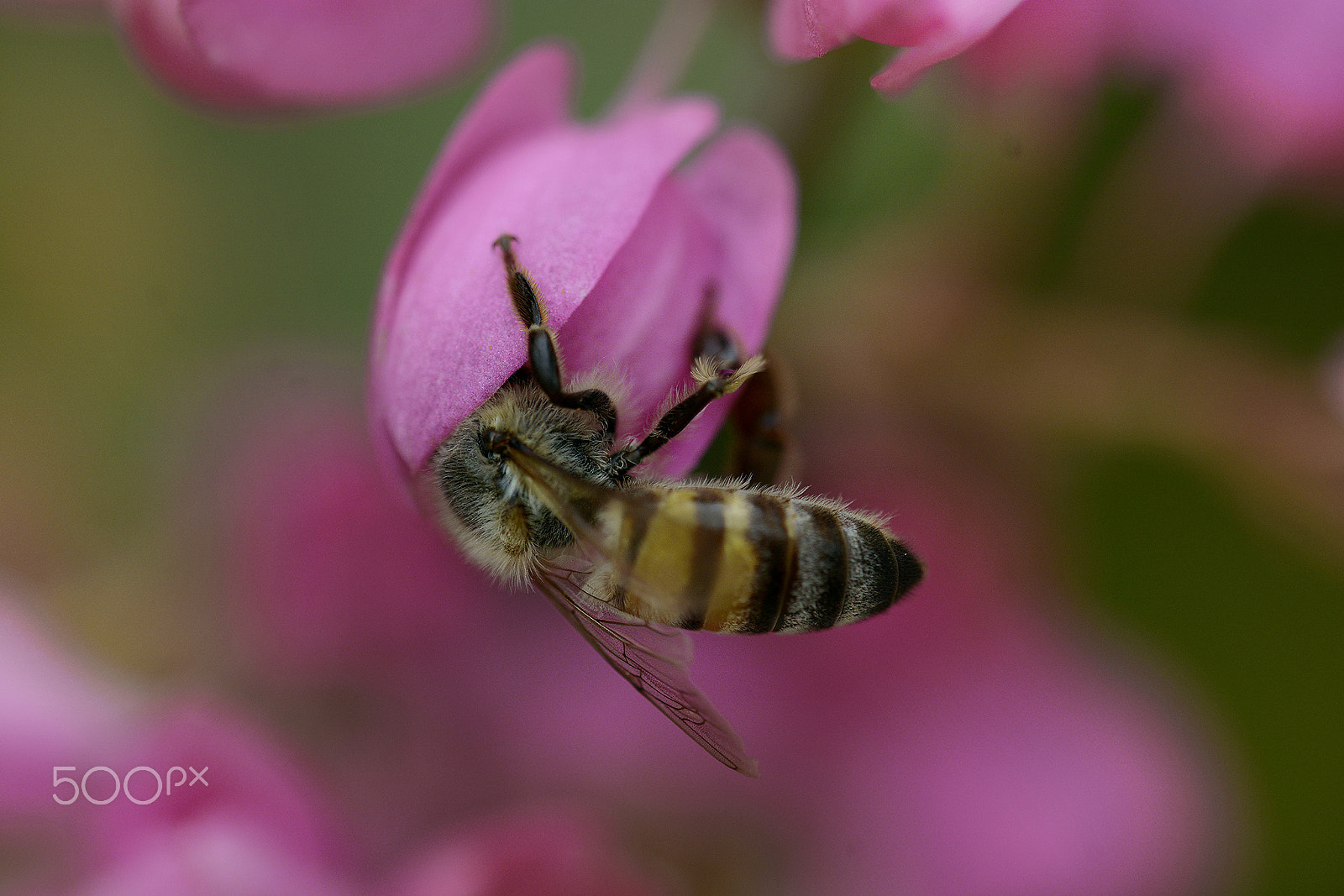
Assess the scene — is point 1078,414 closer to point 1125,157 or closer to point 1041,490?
point 1041,490

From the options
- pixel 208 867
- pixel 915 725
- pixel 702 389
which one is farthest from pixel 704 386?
pixel 915 725

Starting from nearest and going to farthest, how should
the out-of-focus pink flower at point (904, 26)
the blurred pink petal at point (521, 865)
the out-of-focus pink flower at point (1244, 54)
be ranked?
the out-of-focus pink flower at point (904, 26)
the blurred pink petal at point (521, 865)
the out-of-focus pink flower at point (1244, 54)

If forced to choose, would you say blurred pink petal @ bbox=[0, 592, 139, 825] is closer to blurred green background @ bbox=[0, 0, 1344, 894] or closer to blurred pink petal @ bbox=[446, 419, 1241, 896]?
blurred green background @ bbox=[0, 0, 1344, 894]

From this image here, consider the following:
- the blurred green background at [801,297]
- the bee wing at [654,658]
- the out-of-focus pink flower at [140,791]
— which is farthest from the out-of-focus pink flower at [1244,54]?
the out-of-focus pink flower at [140,791]

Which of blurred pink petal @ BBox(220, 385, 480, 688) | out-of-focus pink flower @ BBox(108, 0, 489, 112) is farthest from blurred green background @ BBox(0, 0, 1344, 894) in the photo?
out-of-focus pink flower @ BBox(108, 0, 489, 112)

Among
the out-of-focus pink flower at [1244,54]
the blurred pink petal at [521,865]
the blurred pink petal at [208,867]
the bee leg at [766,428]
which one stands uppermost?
the out-of-focus pink flower at [1244,54]

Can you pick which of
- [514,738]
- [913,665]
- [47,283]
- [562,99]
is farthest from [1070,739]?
[47,283]

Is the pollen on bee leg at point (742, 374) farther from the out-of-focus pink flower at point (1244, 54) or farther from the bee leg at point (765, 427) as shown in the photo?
the out-of-focus pink flower at point (1244, 54)
